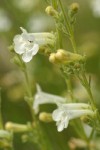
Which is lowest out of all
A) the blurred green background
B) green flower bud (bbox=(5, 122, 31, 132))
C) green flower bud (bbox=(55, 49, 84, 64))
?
green flower bud (bbox=(55, 49, 84, 64))

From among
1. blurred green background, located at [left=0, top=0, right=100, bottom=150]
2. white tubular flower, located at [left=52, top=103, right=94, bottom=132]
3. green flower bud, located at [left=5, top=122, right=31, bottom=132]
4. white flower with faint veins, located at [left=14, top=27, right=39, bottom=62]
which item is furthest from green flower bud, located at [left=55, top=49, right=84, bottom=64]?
blurred green background, located at [left=0, top=0, right=100, bottom=150]

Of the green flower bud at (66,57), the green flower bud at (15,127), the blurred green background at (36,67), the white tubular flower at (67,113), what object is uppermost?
the blurred green background at (36,67)

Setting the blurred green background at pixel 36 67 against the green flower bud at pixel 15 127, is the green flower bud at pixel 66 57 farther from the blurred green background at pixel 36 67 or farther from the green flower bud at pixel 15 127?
the blurred green background at pixel 36 67

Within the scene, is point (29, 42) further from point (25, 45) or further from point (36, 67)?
point (36, 67)

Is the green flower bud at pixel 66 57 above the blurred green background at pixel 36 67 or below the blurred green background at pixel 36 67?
below

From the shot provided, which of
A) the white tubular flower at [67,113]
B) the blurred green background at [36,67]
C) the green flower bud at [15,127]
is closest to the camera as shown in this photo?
the white tubular flower at [67,113]

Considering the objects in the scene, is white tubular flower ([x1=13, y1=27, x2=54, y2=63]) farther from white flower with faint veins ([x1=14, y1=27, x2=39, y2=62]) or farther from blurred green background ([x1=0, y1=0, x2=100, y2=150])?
blurred green background ([x1=0, y1=0, x2=100, y2=150])

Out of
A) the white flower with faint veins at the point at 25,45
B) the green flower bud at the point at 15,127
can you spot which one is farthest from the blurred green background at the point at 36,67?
the white flower with faint veins at the point at 25,45
